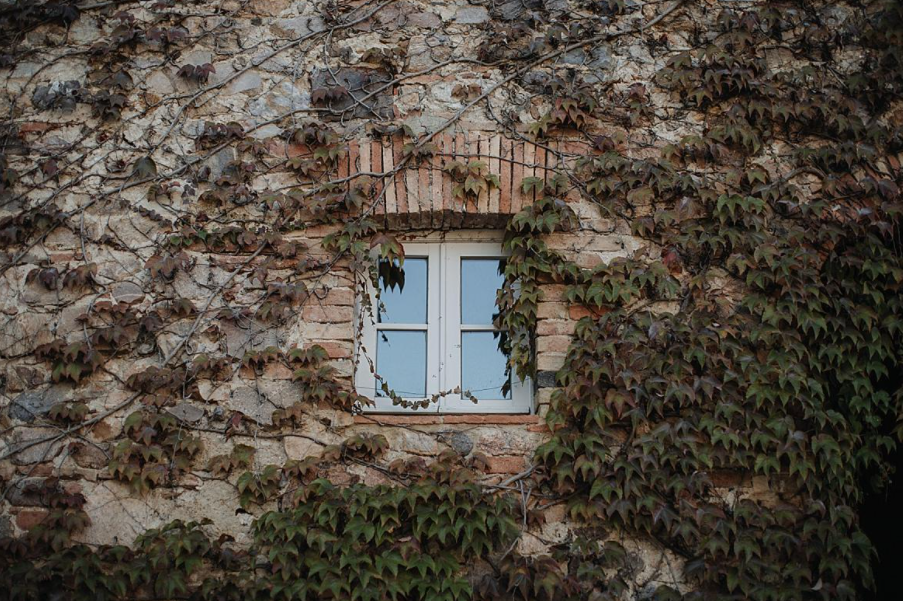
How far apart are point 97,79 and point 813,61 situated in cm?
377

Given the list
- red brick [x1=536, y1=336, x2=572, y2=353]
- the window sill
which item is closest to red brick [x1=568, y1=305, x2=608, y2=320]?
red brick [x1=536, y1=336, x2=572, y2=353]

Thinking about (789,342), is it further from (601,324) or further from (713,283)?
(601,324)

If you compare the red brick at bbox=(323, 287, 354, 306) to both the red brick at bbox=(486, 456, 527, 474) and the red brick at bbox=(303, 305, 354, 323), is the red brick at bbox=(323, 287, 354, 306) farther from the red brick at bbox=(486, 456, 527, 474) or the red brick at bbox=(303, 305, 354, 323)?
the red brick at bbox=(486, 456, 527, 474)

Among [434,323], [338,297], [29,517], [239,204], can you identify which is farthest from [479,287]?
[29,517]

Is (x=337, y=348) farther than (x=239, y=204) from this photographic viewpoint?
No

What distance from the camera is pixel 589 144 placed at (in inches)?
173

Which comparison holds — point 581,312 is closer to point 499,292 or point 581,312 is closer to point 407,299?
point 499,292

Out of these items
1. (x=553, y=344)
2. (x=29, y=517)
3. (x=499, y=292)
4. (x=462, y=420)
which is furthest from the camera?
(x=499, y=292)

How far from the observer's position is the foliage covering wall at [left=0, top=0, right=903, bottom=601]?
379cm

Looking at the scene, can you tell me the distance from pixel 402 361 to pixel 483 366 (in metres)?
0.40

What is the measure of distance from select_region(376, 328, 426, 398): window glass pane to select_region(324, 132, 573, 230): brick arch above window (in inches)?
22.1

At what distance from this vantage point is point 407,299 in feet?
14.3

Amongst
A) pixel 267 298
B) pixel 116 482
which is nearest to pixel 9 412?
pixel 116 482

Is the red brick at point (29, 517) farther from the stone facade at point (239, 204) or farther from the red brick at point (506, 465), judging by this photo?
the red brick at point (506, 465)
